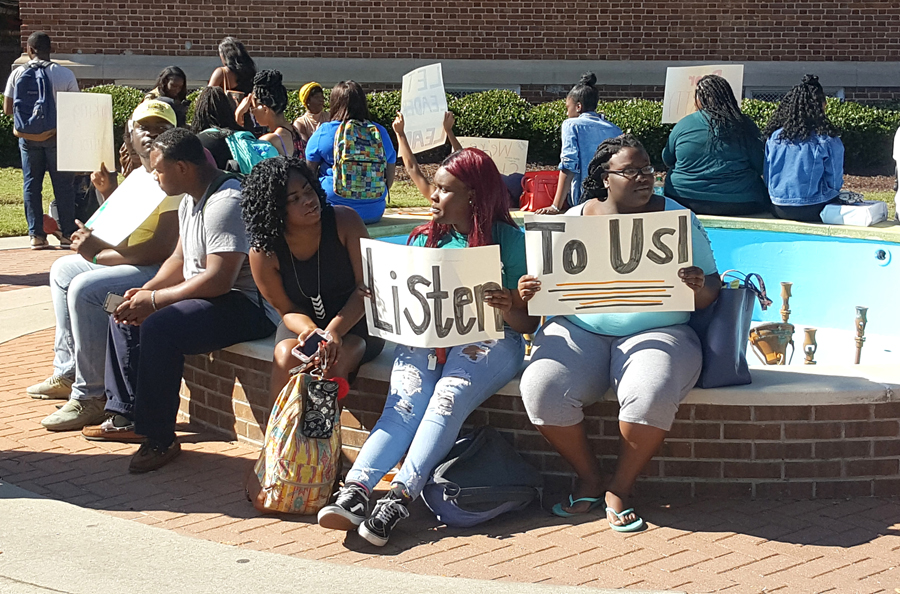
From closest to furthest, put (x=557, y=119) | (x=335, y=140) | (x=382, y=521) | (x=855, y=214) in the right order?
(x=382, y=521) → (x=335, y=140) → (x=855, y=214) → (x=557, y=119)

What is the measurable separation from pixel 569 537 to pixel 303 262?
5.65 feet

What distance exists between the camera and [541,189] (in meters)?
10.0

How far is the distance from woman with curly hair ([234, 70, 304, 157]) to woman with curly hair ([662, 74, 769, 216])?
3.48 meters

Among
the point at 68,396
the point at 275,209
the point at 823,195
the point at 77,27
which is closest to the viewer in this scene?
the point at 275,209

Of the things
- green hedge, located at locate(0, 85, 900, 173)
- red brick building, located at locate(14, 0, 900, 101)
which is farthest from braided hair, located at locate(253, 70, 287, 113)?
red brick building, located at locate(14, 0, 900, 101)

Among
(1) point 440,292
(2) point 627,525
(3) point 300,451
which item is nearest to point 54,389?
(3) point 300,451

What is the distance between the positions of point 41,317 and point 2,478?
337 centimetres

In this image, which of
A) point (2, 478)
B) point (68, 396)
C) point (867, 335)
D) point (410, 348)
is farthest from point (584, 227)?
point (867, 335)

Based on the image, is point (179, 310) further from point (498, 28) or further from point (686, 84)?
point (498, 28)

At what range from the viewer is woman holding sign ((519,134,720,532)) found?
14.4ft

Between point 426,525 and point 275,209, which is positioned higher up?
point 275,209

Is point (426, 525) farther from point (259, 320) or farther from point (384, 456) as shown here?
point (259, 320)

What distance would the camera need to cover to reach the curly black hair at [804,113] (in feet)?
29.6

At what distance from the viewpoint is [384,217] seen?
32.3 feet
